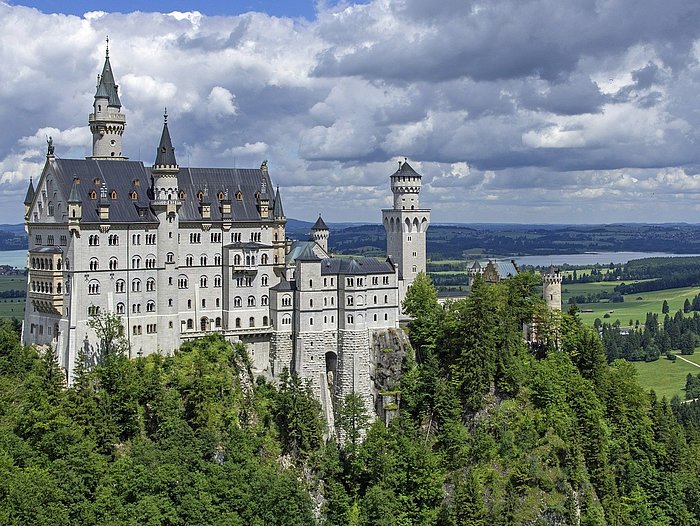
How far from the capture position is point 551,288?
10950 cm

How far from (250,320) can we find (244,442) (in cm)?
1523

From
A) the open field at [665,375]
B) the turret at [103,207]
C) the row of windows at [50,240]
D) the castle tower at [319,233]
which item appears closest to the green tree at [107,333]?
the row of windows at [50,240]

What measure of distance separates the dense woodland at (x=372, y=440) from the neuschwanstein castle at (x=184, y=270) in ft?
9.58

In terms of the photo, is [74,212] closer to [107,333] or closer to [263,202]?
[107,333]

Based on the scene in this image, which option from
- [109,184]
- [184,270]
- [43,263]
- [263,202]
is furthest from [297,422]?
[109,184]

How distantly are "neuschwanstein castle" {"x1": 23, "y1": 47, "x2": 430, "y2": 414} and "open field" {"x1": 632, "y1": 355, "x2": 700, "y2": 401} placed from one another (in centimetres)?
8436

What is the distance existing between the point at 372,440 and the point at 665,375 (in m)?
109

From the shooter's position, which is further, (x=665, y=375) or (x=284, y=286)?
(x=665, y=375)

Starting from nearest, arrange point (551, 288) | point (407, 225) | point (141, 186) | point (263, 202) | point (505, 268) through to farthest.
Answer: point (141, 186)
point (263, 202)
point (407, 225)
point (551, 288)
point (505, 268)

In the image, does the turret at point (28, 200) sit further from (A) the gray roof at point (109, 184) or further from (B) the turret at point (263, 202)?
(B) the turret at point (263, 202)

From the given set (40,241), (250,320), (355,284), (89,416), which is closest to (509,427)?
(355,284)

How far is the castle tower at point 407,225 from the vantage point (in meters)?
105

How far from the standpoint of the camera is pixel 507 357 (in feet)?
303

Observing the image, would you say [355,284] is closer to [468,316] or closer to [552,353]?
[468,316]
